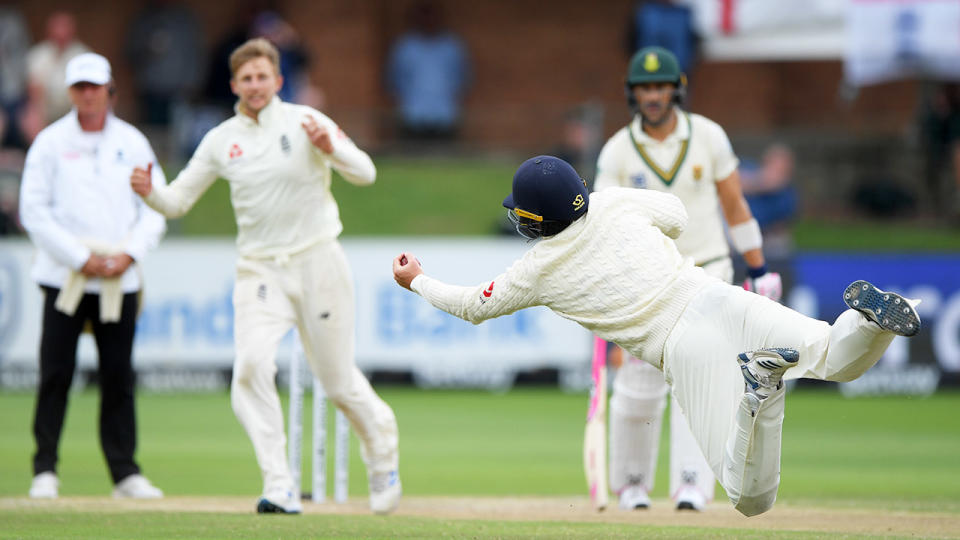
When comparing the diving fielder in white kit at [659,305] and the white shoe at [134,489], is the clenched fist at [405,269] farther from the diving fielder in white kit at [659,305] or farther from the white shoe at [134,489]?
the white shoe at [134,489]

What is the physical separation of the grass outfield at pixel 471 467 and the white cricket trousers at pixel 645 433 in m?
0.29

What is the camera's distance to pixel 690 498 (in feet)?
29.1

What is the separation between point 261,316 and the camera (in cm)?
844

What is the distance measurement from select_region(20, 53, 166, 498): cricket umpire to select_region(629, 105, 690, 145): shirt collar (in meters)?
2.97

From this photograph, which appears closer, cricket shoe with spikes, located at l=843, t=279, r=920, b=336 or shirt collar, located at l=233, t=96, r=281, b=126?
cricket shoe with spikes, located at l=843, t=279, r=920, b=336

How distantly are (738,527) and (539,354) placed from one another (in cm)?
820

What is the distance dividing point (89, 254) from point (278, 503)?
6.87ft

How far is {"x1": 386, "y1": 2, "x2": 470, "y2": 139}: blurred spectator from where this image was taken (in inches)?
725

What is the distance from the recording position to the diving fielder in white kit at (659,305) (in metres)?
6.45

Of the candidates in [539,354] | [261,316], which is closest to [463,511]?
[261,316]

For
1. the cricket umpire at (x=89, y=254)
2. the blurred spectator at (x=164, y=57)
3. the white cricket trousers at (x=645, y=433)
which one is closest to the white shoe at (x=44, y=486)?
the cricket umpire at (x=89, y=254)

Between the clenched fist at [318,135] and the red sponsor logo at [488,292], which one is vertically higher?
the clenched fist at [318,135]

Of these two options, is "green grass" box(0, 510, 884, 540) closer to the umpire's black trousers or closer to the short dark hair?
the umpire's black trousers

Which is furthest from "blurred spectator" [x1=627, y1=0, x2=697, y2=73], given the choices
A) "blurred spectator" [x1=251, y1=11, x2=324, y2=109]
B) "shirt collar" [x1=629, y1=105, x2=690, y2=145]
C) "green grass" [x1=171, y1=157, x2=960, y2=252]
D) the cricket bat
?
the cricket bat
